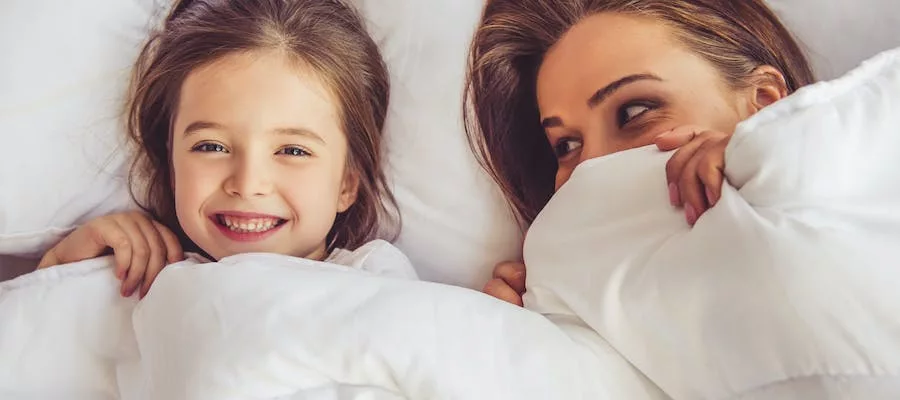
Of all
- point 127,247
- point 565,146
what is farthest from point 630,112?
point 127,247

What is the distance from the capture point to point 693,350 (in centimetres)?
73

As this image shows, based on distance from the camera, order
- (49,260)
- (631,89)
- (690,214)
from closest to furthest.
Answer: (690,214), (631,89), (49,260)

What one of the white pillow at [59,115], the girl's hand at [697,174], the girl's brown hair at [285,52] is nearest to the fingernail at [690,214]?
the girl's hand at [697,174]

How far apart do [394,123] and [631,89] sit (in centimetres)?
32

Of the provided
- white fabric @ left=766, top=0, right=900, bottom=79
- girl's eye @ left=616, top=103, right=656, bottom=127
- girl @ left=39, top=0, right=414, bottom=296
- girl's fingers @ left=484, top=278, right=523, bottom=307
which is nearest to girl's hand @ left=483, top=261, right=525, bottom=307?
girl's fingers @ left=484, top=278, right=523, bottom=307

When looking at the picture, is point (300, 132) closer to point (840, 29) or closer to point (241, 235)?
point (241, 235)

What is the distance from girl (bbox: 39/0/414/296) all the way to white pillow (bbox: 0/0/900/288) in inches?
1.5

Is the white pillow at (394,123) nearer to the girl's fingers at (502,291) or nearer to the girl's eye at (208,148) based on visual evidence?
the girl's fingers at (502,291)

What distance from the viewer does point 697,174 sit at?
2.54 ft

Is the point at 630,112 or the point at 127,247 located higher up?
the point at 630,112

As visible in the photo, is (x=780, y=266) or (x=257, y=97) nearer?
(x=780, y=266)

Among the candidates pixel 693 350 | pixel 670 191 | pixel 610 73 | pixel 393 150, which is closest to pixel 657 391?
pixel 693 350

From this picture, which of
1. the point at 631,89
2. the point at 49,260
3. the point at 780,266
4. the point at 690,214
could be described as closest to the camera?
the point at 780,266

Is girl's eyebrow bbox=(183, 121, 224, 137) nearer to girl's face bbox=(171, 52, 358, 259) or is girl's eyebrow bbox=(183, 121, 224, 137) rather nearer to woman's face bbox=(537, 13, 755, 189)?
girl's face bbox=(171, 52, 358, 259)
